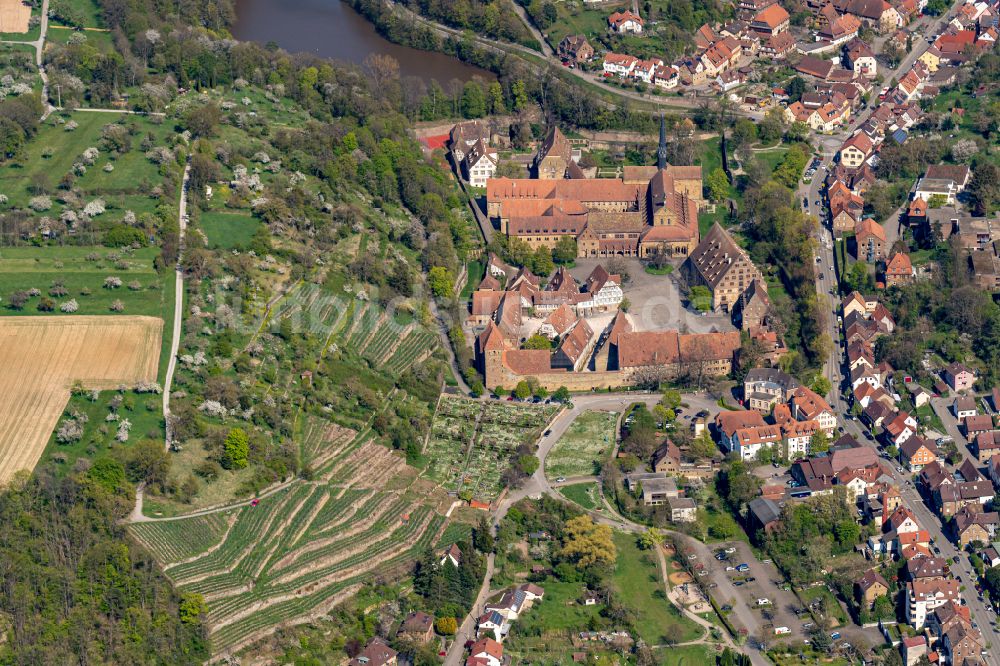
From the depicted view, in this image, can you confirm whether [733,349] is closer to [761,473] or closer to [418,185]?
[761,473]

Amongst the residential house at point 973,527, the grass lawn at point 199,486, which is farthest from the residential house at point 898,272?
the grass lawn at point 199,486

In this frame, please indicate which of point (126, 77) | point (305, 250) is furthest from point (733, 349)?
point (126, 77)

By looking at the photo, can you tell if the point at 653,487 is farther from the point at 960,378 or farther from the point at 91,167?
the point at 91,167

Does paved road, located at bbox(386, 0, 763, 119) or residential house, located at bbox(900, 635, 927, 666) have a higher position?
paved road, located at bbox(386, 0, 763, 119)


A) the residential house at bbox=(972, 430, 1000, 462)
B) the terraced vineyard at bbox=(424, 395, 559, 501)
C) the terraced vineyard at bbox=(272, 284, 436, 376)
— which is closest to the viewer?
the terraced vineyard at bbox=(424, 395, 559, 501)

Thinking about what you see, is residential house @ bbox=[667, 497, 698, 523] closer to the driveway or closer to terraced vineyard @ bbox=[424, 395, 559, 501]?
terraced vineyard @ bbox=[424, 395, 559, 501]

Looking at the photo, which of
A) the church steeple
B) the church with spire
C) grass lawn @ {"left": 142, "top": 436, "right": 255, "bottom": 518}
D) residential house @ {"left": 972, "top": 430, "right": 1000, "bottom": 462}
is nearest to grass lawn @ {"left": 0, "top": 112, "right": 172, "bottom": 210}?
the church with spire
